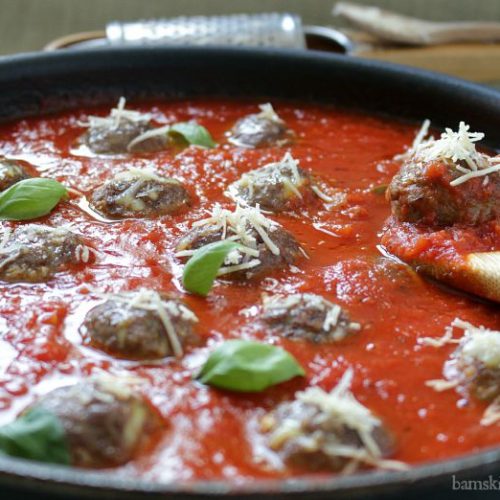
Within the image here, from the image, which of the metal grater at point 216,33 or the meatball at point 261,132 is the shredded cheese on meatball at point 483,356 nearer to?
the meatball at point 261,132

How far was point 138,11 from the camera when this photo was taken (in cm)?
947

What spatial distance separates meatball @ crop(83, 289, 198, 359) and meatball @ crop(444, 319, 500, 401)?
1.04 meters

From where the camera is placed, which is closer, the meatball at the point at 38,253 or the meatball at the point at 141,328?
the meatball at the point at 141,328

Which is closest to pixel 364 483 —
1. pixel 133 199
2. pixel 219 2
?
pixel 133 199

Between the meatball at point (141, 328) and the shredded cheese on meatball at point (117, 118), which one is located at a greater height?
the shredded cheese on meatball at point (117, 118)

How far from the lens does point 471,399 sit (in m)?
3.13

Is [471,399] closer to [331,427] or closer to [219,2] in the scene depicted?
[331,427]

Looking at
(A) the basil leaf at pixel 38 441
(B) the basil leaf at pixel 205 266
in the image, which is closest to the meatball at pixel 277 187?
(B) the basil leaf at pixel 205 266

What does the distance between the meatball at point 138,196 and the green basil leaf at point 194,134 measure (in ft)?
2.59

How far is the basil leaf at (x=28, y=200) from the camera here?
4.22m

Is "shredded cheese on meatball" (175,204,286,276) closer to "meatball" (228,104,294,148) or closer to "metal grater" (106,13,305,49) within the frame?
"meatball" (228,104,294,148)

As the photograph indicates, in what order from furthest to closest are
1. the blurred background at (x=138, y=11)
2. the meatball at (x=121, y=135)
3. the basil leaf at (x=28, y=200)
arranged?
the blurred background at (x=138, y=11)
the meatball at (x=121, y=135)
the basil leaf at (x=28, y=200)

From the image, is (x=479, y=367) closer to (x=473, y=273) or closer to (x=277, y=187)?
(x=473, y=273)

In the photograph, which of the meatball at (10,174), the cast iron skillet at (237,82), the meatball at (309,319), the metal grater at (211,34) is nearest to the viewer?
the meatball at (309,319)
